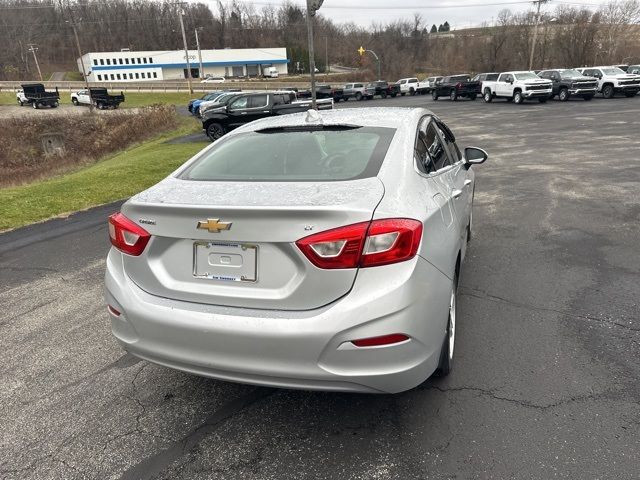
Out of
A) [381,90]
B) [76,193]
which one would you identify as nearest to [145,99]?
[381,90]

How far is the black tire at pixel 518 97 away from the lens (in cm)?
2941

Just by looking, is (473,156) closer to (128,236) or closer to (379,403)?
(379,403)

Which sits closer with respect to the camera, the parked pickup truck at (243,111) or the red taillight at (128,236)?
the red taillight at (128,236)

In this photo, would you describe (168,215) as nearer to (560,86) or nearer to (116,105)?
(560,86)

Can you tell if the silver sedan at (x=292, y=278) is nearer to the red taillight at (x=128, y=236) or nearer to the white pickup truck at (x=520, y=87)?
the red taillight at (x=128, y=236)

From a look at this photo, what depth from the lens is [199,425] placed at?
2689 millimetres

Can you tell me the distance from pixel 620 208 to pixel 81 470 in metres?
7.16

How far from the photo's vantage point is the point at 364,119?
11.4 ft

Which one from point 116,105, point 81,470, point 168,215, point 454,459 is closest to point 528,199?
point 454,459

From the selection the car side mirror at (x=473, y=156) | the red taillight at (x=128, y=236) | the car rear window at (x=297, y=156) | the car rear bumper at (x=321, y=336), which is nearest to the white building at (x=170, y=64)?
the car side mirror at (x=473, y=156)

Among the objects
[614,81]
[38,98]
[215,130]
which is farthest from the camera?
[38,98]

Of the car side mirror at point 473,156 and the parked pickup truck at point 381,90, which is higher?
the car side mirror at point 473,156

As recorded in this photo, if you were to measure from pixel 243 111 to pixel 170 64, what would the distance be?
94.0 metres

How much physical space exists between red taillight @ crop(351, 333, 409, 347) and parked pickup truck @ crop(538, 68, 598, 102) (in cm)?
3180
